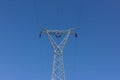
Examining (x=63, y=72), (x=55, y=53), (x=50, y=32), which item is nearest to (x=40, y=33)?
(x=50, y=32)

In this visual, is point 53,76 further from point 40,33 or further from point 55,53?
point 40,33

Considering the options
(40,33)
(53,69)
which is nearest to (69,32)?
(40,33)

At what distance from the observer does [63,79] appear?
35.4 metres

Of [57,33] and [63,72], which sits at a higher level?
[57,33]

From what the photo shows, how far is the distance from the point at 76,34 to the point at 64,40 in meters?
2.41

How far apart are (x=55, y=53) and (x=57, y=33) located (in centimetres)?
279

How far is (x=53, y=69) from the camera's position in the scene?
118 ft

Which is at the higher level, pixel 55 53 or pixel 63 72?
pixel 55 53

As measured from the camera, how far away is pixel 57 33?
3847 cm

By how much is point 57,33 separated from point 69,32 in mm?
2091

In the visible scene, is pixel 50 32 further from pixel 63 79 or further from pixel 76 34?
pixel 63 79

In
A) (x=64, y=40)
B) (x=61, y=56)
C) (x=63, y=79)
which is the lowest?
(x=63, y=79)

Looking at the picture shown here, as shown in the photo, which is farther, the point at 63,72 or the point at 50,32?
the point at 50,32

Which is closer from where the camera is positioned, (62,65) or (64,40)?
(62,65)
